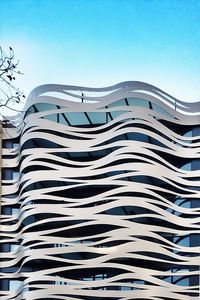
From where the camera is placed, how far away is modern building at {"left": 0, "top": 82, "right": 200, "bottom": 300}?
21.8 m

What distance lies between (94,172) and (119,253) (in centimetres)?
277

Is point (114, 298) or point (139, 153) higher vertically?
point (139, 153)

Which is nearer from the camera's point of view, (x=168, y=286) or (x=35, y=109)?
(x=168, y=286)

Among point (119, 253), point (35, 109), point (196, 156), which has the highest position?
point (35, 109)

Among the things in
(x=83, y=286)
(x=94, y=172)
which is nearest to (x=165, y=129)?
(x=94, y=172)

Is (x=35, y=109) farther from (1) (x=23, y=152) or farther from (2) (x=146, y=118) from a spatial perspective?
(2) (x=146, y=118)

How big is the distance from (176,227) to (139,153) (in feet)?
8.74

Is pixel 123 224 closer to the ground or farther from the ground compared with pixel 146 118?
closer to the ground

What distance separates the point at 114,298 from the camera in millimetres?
21625

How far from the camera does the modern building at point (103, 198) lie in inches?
858

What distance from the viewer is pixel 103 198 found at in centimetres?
2233

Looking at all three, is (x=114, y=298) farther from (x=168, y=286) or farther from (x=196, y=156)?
(x=196, y=156)

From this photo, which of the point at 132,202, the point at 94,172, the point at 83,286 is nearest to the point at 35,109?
the point at 94,172

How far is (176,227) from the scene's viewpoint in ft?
72.9
